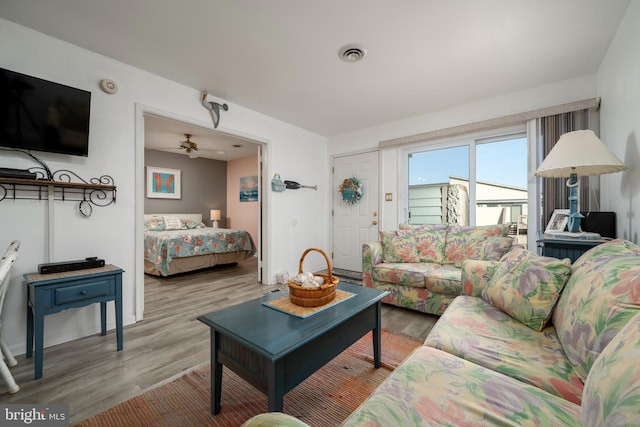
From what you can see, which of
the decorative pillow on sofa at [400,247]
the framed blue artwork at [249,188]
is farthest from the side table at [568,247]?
the framed blue artwork at [249,188]

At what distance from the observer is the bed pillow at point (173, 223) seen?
531cm

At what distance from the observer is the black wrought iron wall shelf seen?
195 cm

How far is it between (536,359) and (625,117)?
6.66 ft

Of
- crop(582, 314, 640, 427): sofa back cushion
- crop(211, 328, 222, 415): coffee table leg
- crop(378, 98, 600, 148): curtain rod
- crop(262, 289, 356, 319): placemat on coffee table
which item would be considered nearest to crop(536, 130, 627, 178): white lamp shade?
crop(378, 98, 600, 148): curtain rod

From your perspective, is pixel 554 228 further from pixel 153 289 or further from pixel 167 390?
pixel 153 289

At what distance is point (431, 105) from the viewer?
3465 mm

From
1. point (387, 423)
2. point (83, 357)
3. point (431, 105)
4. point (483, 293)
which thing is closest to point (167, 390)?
point (83, 357)

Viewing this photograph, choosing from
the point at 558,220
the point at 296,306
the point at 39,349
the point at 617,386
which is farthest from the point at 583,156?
the point at 39,349

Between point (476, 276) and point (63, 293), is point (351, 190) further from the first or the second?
point (63, 293)

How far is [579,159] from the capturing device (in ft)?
5.86

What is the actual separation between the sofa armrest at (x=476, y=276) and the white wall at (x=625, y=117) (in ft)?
3.01

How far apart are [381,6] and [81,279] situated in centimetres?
287

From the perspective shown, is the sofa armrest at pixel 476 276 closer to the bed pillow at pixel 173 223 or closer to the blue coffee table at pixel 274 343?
the blue coffee table at pixel 274 343

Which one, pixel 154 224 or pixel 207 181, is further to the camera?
pixel 207 181
